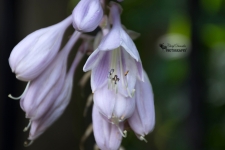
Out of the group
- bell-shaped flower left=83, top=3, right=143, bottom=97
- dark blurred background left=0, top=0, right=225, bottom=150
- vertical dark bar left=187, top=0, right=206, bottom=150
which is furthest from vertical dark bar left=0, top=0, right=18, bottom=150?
bell-shaped flower left=83, top=3, right=143, bottom=97

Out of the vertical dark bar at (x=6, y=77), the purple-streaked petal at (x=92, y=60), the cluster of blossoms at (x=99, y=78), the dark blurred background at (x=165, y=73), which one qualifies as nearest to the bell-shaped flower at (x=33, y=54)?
the cluster of blossoms at (x=99, y=78)

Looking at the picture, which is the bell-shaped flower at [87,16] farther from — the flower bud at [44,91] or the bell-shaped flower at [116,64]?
the flower bud at [44,91]

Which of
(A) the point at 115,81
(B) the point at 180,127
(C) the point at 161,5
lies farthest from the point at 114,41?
(B) the point at 180,127

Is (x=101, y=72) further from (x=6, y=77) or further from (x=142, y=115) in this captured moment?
(x=6, y=77)

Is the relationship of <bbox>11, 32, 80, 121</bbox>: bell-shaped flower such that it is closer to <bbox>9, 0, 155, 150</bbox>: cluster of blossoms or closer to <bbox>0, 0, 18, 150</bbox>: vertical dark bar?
<bbox>9, 0, 155, 150</bbox>: cluster of blossoms

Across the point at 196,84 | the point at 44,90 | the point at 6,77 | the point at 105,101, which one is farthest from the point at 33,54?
the point at 6,77

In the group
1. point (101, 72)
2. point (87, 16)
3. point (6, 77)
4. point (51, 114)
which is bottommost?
point (6, 77)

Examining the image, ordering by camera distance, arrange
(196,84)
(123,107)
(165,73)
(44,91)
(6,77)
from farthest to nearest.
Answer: (6,77)
(165,73)
(196,84)
(44,91)
(123,107)
